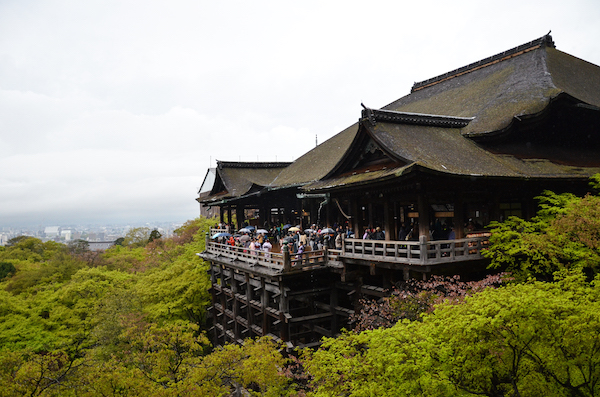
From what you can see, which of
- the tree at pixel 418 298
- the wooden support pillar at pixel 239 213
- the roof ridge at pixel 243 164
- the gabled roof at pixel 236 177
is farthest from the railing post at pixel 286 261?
the roof ridge at pixel 243 164

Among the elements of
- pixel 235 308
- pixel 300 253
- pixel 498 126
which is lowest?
pixel 235 308

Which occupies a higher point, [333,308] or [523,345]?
[523,345]

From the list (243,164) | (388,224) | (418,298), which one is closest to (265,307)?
(388,224)

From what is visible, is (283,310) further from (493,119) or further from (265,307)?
(493,119)

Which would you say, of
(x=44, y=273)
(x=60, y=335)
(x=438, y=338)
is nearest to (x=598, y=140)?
(x=438, y=338)

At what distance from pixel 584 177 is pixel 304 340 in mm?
15813

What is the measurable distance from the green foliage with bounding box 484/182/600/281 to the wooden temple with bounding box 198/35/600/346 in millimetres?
865

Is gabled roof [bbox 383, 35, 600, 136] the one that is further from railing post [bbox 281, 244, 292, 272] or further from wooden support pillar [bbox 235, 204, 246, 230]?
wooden support pillar [bbox 235, 204, 246, 230]

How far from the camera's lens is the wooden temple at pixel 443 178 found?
43.6 ft

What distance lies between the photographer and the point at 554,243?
37.7 ft

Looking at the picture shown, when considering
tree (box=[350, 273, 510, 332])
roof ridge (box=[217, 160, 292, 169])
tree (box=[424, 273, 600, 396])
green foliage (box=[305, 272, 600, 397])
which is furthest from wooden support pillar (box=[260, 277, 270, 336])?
roof ridge (box=[217, 160, 292, 169])

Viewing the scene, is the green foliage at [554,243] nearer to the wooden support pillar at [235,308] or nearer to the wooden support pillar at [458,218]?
the wooden support pillar at [458,218]

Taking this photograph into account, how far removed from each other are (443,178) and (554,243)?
3645 mm

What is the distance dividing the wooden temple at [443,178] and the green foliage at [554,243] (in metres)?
0.87
